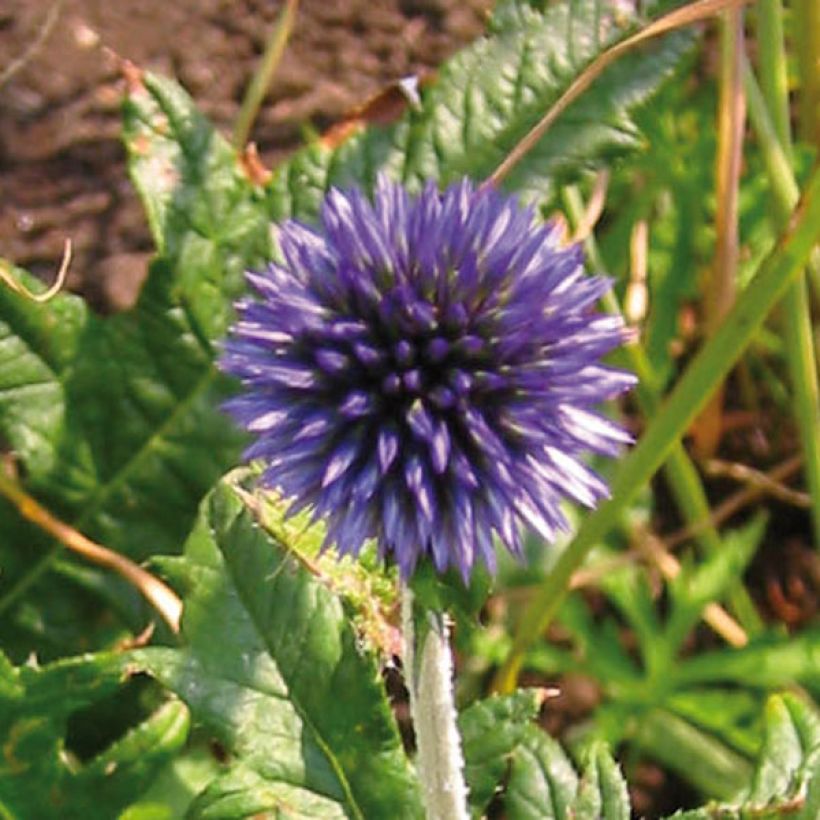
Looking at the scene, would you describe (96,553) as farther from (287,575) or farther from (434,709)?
(434,709)

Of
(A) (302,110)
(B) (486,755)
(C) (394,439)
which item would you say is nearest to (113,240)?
(A) (302,110)

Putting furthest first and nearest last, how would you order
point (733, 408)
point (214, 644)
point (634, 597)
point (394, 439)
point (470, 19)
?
point (470, 19) → point (733, 408) → point (634, 597) → point (214, 644) → point (394, 439)

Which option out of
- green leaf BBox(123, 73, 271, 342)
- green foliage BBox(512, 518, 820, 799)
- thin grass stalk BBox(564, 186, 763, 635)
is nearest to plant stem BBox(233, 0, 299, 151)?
green leaf BBox(123, 73, 271, 342)

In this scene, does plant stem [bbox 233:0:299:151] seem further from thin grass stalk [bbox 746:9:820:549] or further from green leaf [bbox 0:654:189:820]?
green leaf [bbox 0:654:189:820]

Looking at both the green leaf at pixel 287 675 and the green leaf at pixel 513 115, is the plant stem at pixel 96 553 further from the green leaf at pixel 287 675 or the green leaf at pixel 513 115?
the green leaf at pixel 513 115

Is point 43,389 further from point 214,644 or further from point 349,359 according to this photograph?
point 349,359

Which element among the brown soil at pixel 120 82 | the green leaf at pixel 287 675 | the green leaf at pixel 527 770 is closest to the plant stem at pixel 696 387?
the green leaf at pixel 527 770
